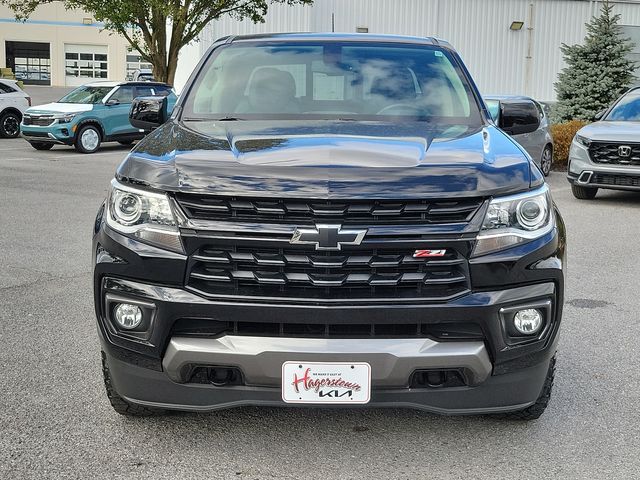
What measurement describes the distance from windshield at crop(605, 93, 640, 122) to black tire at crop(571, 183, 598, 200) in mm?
1128

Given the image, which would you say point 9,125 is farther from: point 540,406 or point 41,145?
point 540,406

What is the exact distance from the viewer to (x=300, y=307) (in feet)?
9.88

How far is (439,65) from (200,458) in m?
2.65

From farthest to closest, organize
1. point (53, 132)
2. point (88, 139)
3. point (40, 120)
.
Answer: point (88, 139) → point (40, 120) → point (53, 132)

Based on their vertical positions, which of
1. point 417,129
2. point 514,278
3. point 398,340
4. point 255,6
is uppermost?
point 255,6

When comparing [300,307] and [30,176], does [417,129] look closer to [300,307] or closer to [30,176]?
[300,307]

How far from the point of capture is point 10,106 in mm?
22000

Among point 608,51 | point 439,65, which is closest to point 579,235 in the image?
point 439,65

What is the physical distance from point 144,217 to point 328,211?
734 mm

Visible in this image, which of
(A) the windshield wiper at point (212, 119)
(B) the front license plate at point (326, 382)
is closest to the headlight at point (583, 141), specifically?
(A) the windshield wiper at point (212, 119)

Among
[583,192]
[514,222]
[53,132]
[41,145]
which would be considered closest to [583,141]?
[583,192]

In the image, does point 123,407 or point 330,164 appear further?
point 123,407

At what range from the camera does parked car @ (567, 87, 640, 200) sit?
11.0 m

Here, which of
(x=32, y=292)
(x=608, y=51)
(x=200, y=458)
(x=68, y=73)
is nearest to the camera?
(x=200, y=458)
